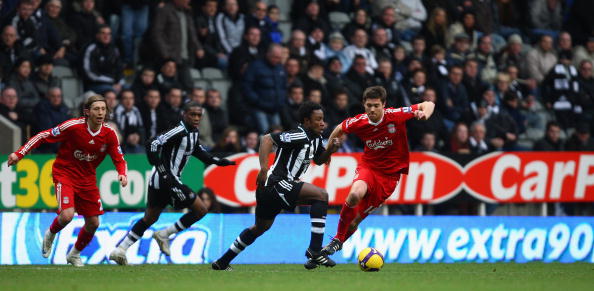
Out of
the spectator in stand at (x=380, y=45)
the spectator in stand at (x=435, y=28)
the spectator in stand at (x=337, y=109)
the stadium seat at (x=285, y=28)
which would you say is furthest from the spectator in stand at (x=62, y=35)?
the spectator in stand at (x=435, y=28)

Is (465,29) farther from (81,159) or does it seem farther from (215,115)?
(81,159)

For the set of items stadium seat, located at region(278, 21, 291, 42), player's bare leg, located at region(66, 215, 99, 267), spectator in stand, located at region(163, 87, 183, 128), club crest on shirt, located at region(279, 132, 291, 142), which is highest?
stadium seat, located at region(278, 21, 291, 42)

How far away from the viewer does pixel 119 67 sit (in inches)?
663

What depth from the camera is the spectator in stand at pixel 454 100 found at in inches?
754

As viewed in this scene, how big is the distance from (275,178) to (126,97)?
444cm

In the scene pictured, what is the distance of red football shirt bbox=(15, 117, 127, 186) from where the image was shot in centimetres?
1245

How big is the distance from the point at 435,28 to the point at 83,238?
398 inches

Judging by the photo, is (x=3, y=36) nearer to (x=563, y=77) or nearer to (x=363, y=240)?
(x=363, y=240)

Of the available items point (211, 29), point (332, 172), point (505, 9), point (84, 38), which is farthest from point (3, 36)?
point (505, 9)

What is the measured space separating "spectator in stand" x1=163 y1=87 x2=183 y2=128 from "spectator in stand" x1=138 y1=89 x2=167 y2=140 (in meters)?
0.06

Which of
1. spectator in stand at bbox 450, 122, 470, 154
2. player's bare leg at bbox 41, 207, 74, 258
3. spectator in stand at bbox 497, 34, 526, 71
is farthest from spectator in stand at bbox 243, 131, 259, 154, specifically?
spectator in stand at bbox 497, 34, 526, 71

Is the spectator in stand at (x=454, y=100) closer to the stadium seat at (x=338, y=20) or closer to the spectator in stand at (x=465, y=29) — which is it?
A: the spectator in stand at (x=465, y=29)

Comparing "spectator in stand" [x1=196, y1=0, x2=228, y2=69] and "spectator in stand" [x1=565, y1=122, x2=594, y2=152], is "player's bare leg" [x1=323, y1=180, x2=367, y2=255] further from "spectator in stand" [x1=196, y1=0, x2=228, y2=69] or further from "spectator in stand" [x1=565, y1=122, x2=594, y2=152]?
"spectator in stand" [x1=565, y1=122, x2=594, y2=152]

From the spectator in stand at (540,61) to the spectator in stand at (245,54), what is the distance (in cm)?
614
